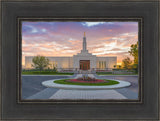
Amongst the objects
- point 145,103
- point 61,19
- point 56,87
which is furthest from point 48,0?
point 56,87

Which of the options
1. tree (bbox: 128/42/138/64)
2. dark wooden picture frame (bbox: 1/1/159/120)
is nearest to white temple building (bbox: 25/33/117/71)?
tree (bbox: 128/42/138/64)

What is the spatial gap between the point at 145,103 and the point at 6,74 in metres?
3.79

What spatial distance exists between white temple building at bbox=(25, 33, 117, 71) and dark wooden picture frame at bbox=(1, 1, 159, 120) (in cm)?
2020

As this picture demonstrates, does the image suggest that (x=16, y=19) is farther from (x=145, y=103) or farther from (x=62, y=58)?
(x=62, y=58)

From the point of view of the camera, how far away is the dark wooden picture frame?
2783 mm

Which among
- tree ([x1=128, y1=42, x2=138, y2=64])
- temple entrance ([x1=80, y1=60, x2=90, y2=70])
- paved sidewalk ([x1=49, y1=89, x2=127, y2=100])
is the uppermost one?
tree ([x1=128, y1=42, x2=138, y2=64])

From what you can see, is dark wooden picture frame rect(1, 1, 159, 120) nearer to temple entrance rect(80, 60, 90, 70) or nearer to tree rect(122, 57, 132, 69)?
tree rect(122, 57, 132, 69)

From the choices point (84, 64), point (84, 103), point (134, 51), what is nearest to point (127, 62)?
point (134, 51)

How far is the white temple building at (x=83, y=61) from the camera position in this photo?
2333 cm

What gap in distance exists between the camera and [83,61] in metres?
23.6

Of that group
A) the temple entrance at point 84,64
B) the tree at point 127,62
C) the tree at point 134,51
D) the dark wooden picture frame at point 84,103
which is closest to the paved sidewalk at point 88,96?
the dark wooden picture frame at point 84,103

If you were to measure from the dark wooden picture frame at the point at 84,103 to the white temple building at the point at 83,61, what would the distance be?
66.3 feet

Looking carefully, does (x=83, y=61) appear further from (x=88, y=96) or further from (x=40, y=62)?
(x=88, y=96)

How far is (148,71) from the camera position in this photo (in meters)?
2.82
